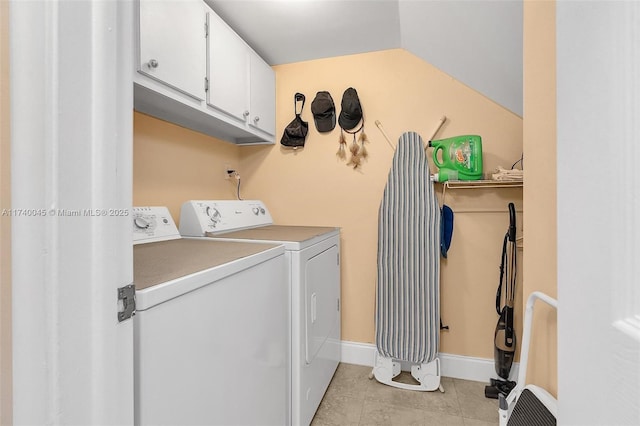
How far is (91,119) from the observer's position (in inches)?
19.3

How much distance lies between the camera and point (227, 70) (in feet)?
5.98

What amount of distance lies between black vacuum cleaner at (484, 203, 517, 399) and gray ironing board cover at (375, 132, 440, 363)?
395mm

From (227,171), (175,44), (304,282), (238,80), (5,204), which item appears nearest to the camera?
(5,204)

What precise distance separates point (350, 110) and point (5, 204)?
6.89 ft

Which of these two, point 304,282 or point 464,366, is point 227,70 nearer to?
point 304,282

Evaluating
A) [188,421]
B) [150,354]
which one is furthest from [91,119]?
[188,421]

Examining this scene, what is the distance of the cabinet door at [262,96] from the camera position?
214 centimetres

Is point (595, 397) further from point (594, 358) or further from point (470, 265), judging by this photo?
point (470, 265)

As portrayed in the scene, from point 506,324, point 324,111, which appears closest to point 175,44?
point 324,111

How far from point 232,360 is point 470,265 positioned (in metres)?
1.82

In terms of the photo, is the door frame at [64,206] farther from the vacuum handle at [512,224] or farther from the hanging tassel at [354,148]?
the vacuum handle at [512,224]

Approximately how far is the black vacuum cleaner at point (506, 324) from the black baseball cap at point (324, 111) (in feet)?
4.67

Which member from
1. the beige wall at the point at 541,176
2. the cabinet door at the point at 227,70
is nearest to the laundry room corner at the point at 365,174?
the cabinet door at the point at 227,70

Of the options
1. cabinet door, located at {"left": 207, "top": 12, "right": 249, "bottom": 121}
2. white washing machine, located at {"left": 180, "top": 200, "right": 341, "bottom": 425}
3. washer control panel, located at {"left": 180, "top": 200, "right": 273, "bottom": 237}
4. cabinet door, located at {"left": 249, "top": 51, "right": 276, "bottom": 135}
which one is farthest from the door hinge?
cabinet door, located at {"left": 249, "top": 51, "right": 276, "bottom": 135}
